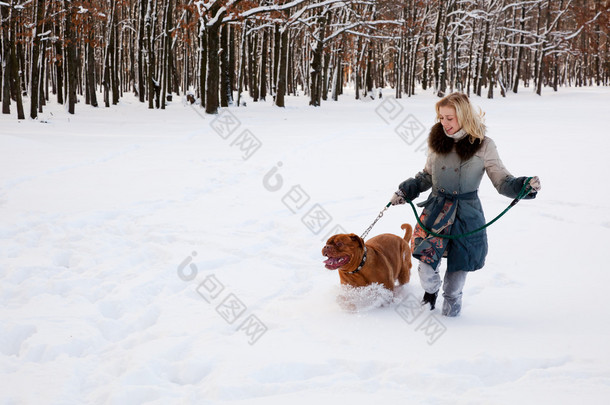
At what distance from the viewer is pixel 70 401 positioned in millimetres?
2846

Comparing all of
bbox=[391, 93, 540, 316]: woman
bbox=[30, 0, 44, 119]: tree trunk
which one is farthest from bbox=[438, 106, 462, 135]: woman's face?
bbox=[30, 0, 44, 119]: tree trunk

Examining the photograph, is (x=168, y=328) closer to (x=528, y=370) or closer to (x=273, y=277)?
(x=273, y=277)

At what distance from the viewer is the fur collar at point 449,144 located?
3.70m

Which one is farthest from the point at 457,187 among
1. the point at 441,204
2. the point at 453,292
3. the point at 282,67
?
the point at 282,67

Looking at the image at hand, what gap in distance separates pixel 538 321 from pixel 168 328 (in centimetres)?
283

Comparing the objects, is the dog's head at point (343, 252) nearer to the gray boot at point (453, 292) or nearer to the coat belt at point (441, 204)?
the coat belt at point (441, 204)

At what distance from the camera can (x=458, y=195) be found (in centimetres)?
379

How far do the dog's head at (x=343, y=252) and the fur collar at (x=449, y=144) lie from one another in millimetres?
925

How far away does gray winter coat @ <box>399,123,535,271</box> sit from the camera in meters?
3.72

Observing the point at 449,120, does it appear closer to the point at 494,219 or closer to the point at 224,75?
the point at 494,219

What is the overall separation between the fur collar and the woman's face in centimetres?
8

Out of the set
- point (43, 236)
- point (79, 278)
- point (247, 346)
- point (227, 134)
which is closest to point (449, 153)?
point (247, 346)

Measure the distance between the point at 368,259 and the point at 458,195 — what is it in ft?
2.86

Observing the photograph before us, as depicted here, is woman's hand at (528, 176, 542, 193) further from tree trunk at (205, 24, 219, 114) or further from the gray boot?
tree trunk at (205, 24, 219, 114)
